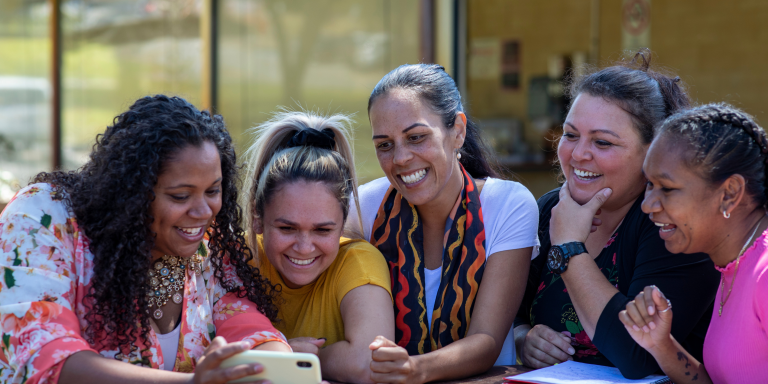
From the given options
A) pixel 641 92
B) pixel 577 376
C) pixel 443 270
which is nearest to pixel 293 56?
pixel 443 270

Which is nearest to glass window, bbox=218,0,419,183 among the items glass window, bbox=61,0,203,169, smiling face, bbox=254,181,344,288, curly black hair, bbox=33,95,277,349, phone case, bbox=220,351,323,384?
glass window, bbox=61,0,203,169

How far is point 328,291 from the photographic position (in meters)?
2.30

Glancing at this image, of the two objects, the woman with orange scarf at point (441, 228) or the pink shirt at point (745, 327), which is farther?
the woman with orange scarf at point (441, 228)

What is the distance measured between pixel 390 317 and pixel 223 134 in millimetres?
797

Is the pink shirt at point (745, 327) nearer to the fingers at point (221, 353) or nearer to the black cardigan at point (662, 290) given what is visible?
the black cardigan at point (662, 290)

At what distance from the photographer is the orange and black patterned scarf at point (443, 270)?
92.7 inches

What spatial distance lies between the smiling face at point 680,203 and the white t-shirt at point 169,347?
1422mm

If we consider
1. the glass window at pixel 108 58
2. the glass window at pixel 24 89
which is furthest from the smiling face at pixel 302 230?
the glass window at pixel 108 58

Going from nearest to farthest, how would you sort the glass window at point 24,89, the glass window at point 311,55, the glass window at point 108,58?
1. the glass window at point 311,55
2. the glass window at point 24,89
3. the glass window at point 108,58

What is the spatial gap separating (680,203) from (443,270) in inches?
34.7

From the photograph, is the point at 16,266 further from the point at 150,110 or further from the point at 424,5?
the point at 424,5

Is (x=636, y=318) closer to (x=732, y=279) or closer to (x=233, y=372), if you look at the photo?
(x=732, y=279)

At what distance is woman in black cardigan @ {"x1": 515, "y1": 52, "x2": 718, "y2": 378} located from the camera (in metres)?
2.03

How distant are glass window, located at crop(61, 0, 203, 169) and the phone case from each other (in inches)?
237
